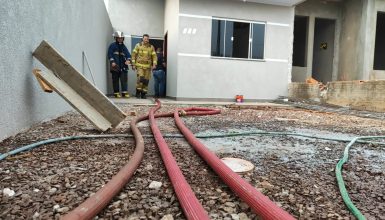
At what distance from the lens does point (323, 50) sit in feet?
41.7

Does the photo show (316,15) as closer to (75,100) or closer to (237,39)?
(237,39)

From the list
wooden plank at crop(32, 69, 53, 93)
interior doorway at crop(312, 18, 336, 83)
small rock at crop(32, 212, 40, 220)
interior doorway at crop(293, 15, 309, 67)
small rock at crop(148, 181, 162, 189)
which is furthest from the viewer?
interior doorway at crop(293, 15, 309, 67)

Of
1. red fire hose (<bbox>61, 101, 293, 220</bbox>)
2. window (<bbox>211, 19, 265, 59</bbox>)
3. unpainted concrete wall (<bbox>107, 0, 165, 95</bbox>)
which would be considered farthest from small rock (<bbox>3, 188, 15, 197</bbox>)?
unpainted concrete wall (<bbox>107, 0, 165, 95</bbox>)

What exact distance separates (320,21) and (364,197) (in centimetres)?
1272

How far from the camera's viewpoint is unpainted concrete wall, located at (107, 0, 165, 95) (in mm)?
11086

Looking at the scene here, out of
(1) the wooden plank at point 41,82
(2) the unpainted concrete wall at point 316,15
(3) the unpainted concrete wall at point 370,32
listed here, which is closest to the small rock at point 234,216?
(1) the wooden plank at point 41,82

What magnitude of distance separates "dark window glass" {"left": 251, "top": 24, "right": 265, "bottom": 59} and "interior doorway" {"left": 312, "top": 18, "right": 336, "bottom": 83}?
4127 millimetres

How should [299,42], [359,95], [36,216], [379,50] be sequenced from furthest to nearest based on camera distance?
1. [379,50]
2. [299,42]
3. [359,95]
4. [36,216]

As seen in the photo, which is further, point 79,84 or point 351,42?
point 351,42

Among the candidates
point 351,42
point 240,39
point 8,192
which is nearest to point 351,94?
point 240,39

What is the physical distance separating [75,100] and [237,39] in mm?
7153

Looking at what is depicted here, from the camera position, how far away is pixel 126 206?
144cm

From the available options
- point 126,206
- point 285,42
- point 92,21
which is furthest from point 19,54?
point 285,42

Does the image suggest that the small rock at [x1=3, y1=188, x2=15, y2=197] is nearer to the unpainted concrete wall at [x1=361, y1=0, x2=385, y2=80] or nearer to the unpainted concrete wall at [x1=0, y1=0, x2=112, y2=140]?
the unpainted concrete wall at [x1=0, y1=0, x2=112, y2=140]
